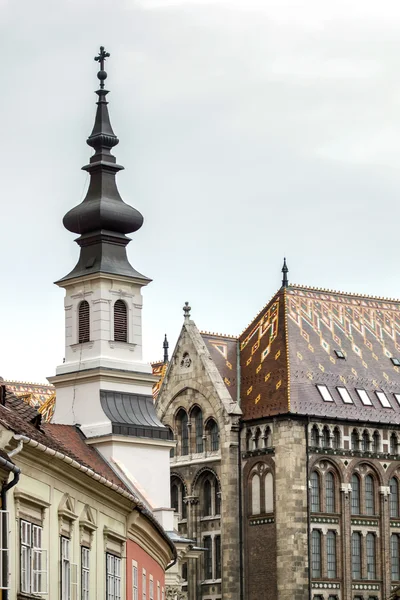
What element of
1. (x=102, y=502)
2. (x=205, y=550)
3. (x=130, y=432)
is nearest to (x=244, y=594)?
(x=205, y=550)

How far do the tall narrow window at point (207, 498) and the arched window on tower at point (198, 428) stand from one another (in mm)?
1770

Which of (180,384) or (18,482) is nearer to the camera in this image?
(18,482)

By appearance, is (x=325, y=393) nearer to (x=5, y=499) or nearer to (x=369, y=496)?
(x=369, y=496)

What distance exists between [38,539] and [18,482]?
2203 mm

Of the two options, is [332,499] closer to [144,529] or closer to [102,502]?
[144,529]

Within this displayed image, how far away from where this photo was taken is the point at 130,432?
252 ft

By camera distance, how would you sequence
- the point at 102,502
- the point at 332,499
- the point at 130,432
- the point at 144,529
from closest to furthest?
the point at 102,502 → the point at 144,529 → the point at 130,432 → the point at 332,499

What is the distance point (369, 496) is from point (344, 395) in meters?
5.42

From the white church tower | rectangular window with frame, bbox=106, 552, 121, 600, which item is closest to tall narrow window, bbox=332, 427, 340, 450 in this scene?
the white church tower

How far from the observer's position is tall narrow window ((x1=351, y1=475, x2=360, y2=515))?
314 feet

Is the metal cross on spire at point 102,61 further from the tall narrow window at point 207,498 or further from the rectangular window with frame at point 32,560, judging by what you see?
the rectangular window with frame at point 32,560

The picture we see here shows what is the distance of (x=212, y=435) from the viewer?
9850 centimetres

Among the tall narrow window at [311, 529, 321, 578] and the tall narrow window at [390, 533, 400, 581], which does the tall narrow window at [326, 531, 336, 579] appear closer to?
the tall narrow window at [311, 529, 321, 578]

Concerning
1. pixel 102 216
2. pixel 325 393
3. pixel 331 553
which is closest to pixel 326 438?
pixel 325 393
